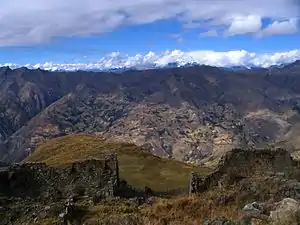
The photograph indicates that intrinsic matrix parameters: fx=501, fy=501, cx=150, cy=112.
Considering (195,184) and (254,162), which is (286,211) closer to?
(195,184)

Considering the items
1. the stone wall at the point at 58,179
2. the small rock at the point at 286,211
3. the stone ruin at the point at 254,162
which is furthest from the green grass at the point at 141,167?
the small rock at the point at 286,211

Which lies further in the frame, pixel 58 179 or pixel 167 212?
pixel 58 179

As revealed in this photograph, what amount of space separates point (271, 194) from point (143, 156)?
183ft

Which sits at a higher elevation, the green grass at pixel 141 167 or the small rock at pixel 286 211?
the small rock at pixel 286 211

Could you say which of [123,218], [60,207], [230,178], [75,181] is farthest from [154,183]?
[123,218]

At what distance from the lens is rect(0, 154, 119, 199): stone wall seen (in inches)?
1497

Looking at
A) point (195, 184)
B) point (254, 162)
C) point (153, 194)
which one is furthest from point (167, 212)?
point (153, 194)

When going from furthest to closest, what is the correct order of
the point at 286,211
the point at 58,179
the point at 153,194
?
the point at 153,194, the point at 58,179, the point at 286,211

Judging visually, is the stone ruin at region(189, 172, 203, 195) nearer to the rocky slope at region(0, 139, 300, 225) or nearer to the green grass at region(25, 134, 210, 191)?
the rocky slope at region(0, 139, 300, 225)

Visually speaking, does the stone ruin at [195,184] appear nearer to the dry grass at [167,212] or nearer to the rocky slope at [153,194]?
the rocky slope at [153,194]

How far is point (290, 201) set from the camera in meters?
17.5

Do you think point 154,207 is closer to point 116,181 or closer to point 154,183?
point 116,181

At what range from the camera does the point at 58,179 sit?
39719mm

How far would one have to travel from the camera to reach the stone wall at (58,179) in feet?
125
